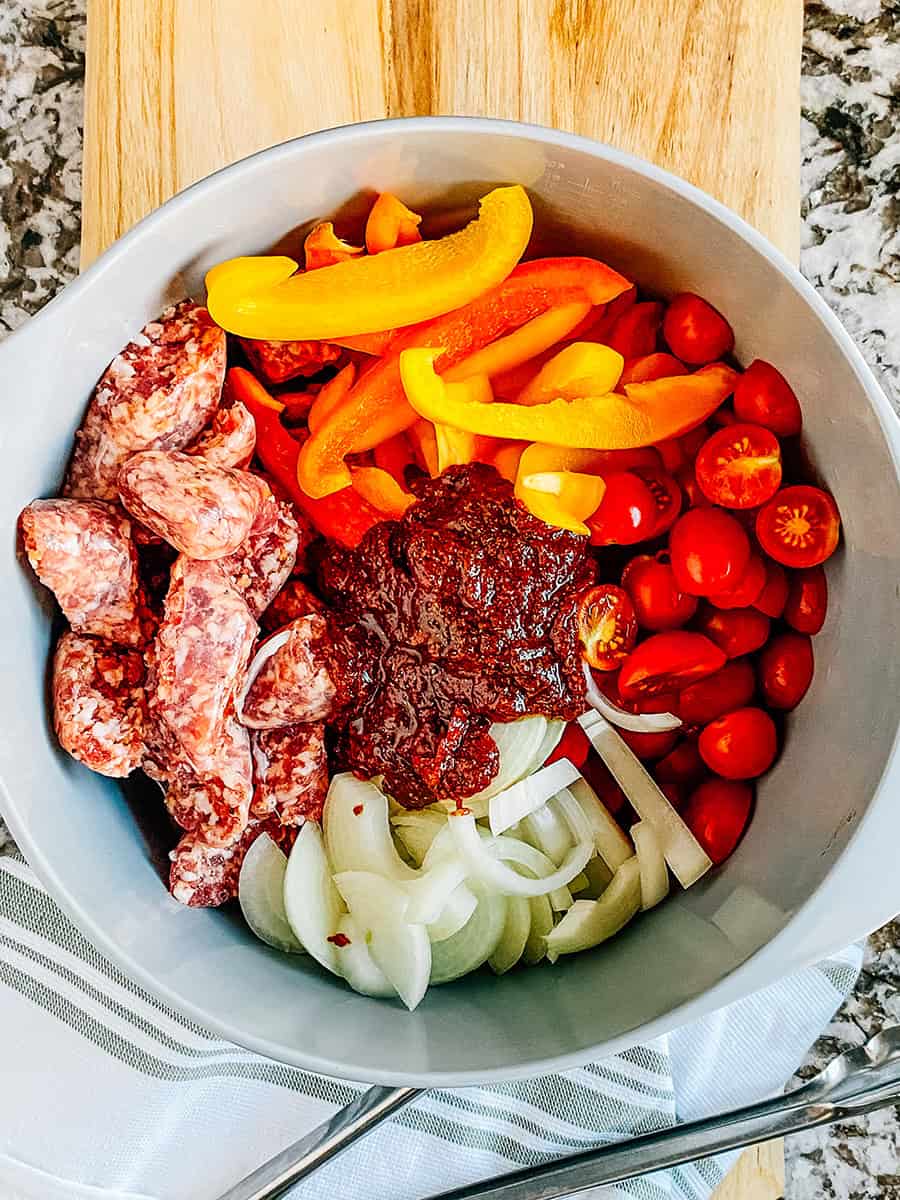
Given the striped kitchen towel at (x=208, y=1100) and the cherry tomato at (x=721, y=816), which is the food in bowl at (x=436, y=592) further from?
the striped kitchen towel at (x=208, y=1100)

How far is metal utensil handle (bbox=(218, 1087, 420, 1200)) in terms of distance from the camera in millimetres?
1704

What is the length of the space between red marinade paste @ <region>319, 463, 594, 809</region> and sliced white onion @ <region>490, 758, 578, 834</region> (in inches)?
1.6

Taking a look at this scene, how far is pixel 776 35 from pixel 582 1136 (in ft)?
5.40

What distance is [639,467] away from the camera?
1.61 meters

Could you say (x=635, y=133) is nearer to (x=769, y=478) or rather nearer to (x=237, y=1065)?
(x=769, y=478)

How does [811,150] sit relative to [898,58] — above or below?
below

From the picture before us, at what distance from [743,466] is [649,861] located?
539 millimetres

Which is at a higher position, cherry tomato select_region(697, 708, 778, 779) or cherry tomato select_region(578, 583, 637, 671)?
cherry tomato select_region(578, 583, 637, 671)

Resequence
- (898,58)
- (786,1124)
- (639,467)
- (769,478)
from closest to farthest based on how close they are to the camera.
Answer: (769,478) < (639,467) < (786,1124) < (898,58)

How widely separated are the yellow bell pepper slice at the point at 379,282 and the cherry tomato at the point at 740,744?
2.13 feet

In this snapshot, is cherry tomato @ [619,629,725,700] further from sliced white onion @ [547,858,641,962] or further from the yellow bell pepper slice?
the yellow bell pepper slice

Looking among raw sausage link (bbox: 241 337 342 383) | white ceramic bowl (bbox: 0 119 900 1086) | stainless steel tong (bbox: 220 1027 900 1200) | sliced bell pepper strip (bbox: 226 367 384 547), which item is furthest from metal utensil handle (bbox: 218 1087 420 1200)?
raw sausage link (bbox: 241 337 342 383)

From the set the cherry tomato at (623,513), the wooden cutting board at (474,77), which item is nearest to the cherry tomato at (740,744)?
the cherry tomato at (623,513)

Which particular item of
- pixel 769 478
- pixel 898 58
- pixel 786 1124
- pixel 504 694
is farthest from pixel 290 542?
pixel 898 58
